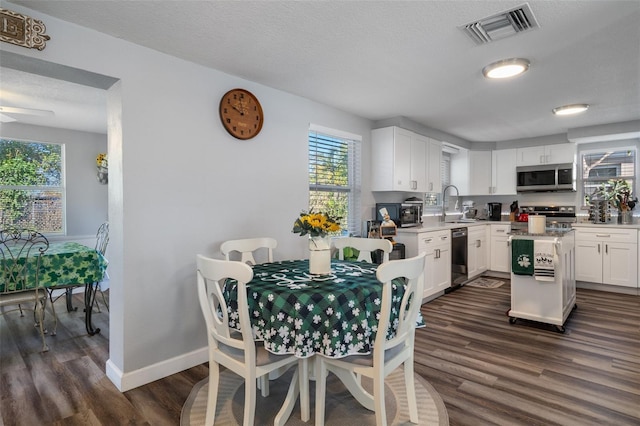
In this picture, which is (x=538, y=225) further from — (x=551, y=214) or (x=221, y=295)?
(x=221, y=295)

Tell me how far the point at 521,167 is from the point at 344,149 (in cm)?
351

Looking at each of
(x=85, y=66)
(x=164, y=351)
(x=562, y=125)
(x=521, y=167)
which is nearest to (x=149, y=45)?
(x=85, y=66)

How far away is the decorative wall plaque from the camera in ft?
6.17

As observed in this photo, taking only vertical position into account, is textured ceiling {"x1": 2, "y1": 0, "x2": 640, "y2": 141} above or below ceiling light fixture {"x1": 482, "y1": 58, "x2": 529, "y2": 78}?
above

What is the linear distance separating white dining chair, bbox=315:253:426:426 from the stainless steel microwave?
4785 mm

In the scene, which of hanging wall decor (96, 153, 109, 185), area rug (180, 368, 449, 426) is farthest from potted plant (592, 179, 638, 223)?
hanging wall decor (96, 153, 109, 185)

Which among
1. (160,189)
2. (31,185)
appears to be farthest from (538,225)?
(31,185)

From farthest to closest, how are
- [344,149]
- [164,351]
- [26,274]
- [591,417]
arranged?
[344,149]
[26,274]
[164,351]
[591,417]

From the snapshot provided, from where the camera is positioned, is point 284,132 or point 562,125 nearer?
point 284,132

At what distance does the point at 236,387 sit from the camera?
2.38 metres

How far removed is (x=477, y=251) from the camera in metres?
5.51

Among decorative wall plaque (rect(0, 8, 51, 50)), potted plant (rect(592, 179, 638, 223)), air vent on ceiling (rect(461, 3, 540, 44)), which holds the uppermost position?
air vent on ceiling (rect(461, 3, 540, 44))

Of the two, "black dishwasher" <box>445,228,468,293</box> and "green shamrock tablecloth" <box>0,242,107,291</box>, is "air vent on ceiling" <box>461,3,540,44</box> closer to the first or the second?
"black dishwasher" <box>445,228,468,293</box>

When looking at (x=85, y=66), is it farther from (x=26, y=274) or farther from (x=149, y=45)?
(x=26, y=274)
